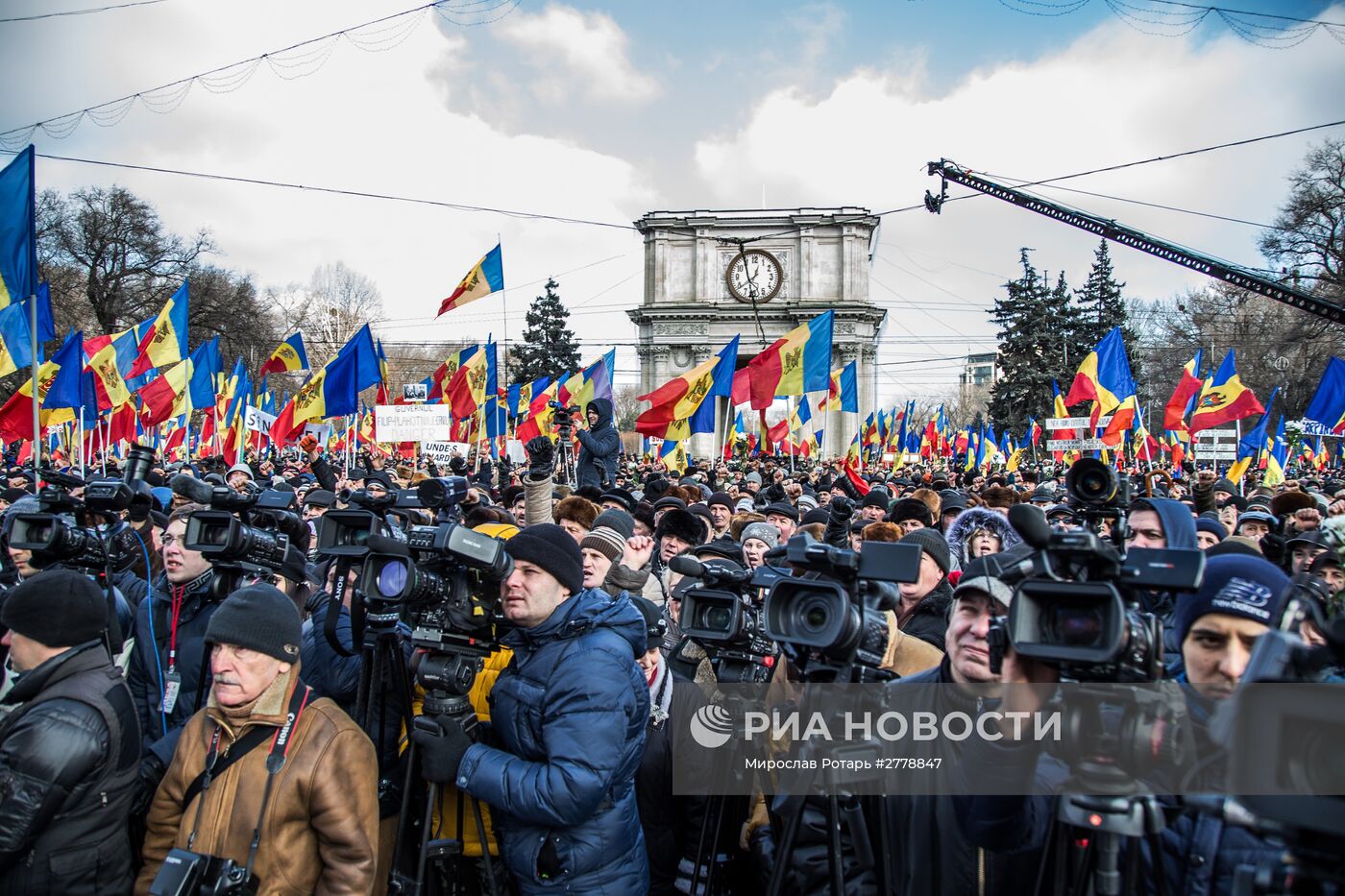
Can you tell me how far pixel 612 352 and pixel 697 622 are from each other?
17.3 meters

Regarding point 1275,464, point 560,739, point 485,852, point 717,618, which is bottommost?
point 485,852

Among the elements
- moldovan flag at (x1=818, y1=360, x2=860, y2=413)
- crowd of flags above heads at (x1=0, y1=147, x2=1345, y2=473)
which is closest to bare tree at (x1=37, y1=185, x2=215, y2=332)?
crowd of flags above heads at (x1=0, y1=147, x2=1345, y2=473)

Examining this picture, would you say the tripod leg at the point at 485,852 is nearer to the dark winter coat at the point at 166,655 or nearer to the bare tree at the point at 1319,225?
the dark winter coat at the point at 166,655

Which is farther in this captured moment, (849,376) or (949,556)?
→ (849,376)

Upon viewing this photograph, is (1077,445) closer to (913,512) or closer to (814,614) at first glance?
(913,512)

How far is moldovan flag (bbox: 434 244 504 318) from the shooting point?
47.9ft

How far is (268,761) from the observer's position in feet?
9.64

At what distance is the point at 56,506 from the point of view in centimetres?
459

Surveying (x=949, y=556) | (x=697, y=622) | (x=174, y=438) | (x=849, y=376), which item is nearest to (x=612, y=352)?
(x=849, y=376)

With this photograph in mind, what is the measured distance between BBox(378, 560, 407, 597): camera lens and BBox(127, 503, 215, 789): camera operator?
5.09ft

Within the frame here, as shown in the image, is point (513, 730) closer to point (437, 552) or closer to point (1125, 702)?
point (437, 552)

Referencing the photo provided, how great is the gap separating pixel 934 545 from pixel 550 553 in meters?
2.62

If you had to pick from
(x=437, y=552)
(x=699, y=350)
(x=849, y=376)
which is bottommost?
(x=437, y=552)

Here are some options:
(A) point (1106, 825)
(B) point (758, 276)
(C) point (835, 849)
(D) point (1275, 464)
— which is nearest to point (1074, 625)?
(A) point (1106, 825)
